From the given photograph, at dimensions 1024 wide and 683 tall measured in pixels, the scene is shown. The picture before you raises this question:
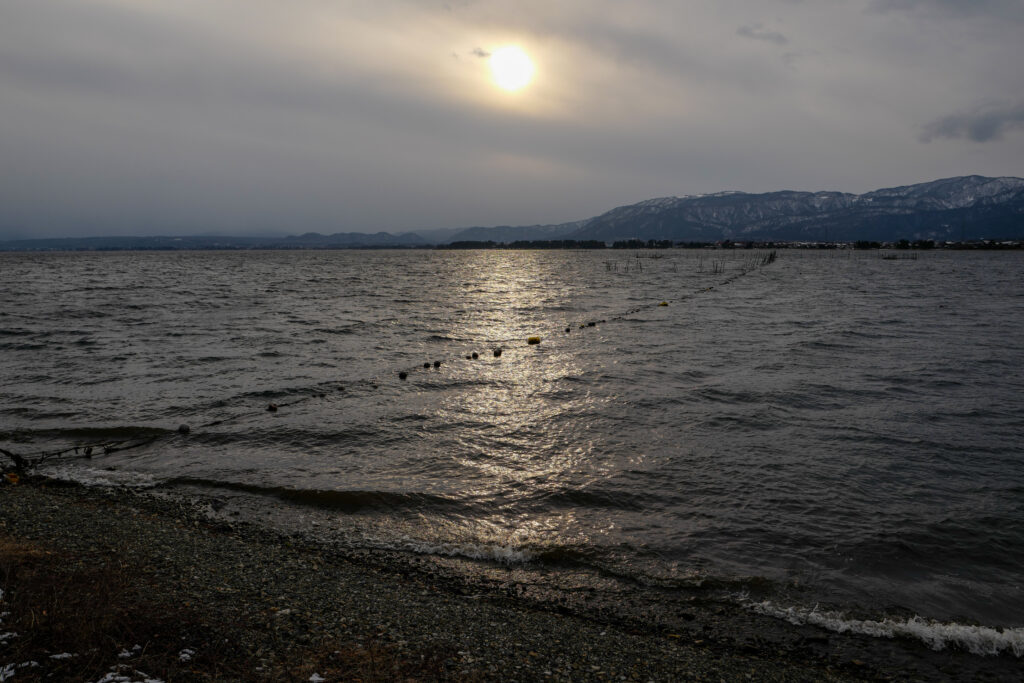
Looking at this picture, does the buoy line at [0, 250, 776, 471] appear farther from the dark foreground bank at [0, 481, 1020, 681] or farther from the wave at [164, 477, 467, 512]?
the dark foreground bank at [0, 481, 1020, 681]

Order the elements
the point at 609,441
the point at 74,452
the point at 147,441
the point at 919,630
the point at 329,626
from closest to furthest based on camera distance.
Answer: the point at 329,626, the point at 919,630, the point at 74,452, the point at 147,441, the point at 609,441

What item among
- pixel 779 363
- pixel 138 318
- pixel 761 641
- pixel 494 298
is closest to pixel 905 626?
pixel 761 641

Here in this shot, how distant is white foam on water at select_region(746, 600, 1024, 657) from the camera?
7773 millimetres

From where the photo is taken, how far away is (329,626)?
7.16m

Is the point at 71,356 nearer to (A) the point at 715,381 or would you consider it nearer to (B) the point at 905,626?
(A) the point at 715,381

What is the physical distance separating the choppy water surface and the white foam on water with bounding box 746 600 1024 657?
0.38 metres

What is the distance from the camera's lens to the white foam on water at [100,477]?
12.9 meters

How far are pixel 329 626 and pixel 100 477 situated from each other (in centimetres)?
976

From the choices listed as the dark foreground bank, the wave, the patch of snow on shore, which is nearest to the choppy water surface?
the wave

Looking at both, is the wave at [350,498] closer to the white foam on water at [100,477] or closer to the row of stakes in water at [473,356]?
the white foam on water at [100,477]

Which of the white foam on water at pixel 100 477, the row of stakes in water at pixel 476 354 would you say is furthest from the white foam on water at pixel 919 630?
the row of stakes in water at pixel 476 354

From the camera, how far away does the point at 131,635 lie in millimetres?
6230

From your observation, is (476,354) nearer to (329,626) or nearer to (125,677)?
(329,626)

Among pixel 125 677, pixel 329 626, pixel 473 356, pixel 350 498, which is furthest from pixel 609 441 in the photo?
pixel 473 356
